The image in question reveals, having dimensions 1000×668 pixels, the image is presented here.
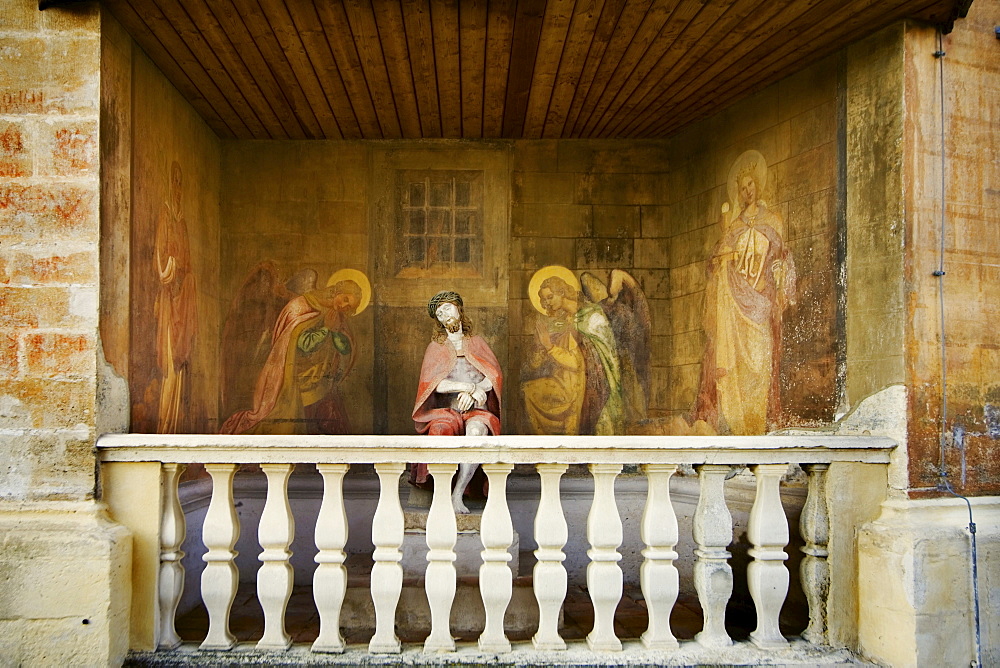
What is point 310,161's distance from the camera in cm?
672

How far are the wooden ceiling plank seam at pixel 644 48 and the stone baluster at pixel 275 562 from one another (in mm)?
3569

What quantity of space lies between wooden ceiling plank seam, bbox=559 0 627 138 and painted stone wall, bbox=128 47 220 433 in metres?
3.11

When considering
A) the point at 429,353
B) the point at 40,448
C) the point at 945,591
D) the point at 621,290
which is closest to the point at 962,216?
the point at 945,591

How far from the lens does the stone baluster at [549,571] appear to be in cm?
387

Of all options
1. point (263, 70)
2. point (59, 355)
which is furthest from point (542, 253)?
point (59, 355)

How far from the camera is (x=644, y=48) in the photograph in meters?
4.93

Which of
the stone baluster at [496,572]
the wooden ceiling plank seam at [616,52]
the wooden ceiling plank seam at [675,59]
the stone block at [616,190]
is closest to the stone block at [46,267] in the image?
the stone baluster at [496,572]

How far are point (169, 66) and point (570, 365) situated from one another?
4.12 metres

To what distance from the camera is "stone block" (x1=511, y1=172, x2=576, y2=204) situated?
267 inches

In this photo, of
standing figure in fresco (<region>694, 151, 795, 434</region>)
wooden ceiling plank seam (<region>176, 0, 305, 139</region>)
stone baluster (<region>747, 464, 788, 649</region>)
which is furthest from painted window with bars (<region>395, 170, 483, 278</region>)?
stone baluster (<region>747, 464, 788, 649</region>)

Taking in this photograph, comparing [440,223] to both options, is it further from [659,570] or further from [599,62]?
[659,570]

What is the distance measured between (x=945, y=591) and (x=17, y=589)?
509 cm

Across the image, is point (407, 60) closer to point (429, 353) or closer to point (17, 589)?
point (429, 353)

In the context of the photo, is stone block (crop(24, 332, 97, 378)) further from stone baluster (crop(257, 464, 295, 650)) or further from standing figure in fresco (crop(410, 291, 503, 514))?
standing figure in fresco (crop(410, 291, 503, 514))
